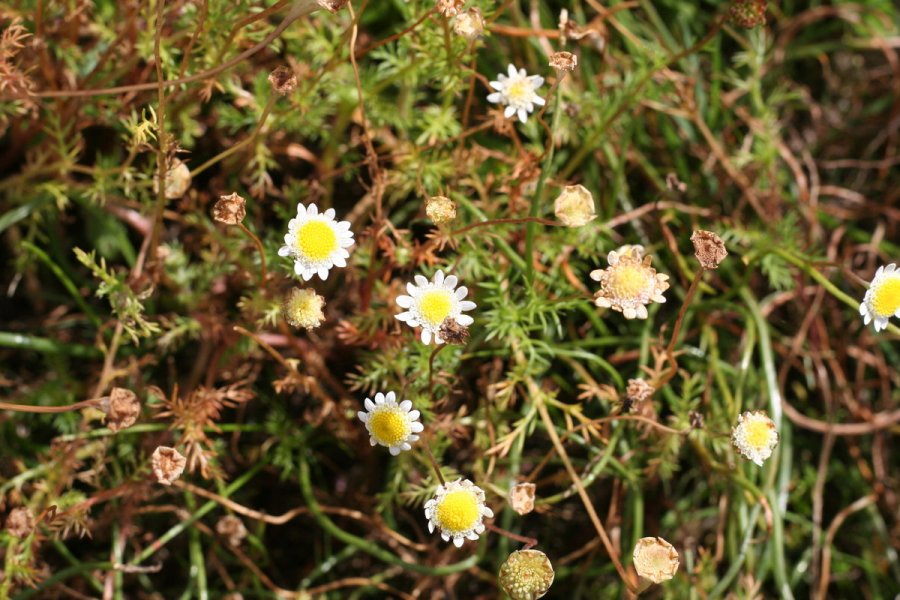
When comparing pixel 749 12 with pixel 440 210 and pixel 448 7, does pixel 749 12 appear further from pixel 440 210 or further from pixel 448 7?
pixel 440 210

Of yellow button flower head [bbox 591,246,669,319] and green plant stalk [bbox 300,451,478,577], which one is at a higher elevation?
yellow button flower head [bbox 591,246,669,319]

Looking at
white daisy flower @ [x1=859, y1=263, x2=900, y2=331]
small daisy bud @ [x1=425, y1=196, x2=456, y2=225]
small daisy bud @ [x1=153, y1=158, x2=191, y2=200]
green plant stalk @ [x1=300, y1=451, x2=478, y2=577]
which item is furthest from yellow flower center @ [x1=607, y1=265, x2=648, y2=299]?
small daisy bud @ [x1=153, y1=158, x2=191, y2=200]

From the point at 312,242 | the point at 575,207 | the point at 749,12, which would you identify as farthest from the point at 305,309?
the point at 749,12

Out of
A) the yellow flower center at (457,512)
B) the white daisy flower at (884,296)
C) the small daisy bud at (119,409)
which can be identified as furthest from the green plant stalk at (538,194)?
the small daisy bud at (119,409)

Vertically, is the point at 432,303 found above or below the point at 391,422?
above

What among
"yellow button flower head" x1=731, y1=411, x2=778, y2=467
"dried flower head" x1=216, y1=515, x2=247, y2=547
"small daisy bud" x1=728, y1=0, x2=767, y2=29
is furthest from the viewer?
"dried flower head" x1=216, y1=515, x2=247, y2=547

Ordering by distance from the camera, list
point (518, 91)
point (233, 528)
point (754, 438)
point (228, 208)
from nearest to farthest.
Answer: point (228, 208), point (754, 438), point (518, 91), point (233, 528)

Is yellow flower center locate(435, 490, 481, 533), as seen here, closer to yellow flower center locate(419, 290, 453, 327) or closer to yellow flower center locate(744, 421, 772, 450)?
yellow flower center locate(419, 290, 453, 327)

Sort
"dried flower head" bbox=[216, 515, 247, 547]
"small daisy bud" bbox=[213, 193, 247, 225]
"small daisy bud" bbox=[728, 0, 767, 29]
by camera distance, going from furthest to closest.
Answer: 1. "dried flower head" bbox=[216, 515, 247, 547]
2. "small daisy bud" bbox=[728, 0, 767, 29]
3. "small daisy bud" bbox=[213, 193, 247, 225]
